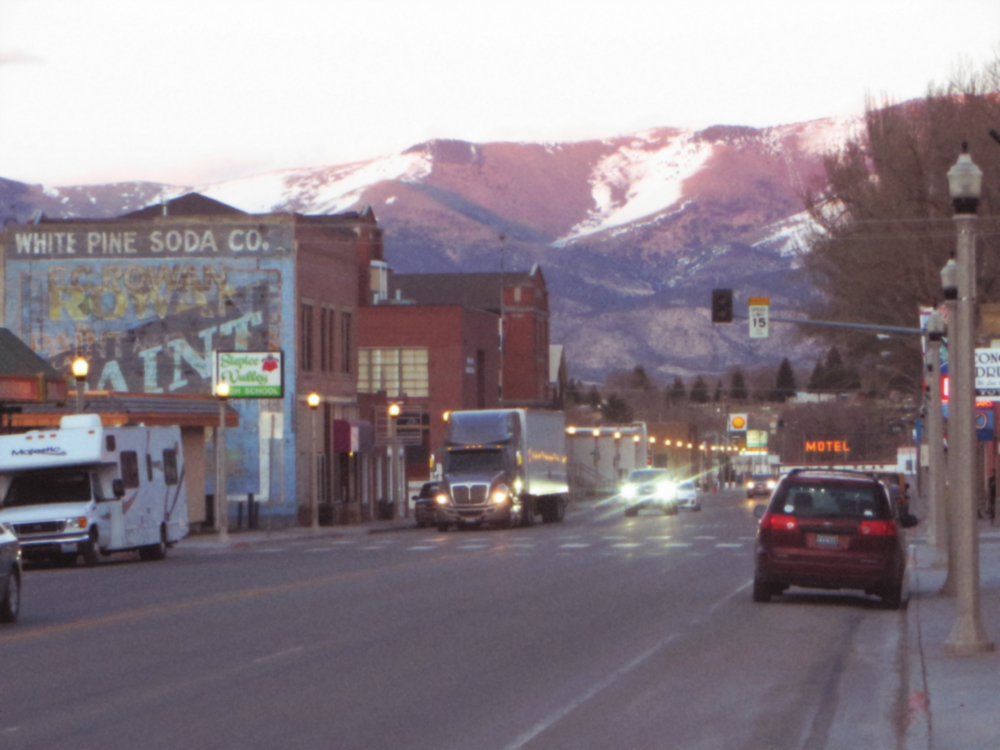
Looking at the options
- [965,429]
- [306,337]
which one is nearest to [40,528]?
[965,429]

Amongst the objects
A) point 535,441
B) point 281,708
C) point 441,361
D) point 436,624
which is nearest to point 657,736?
point 281,708

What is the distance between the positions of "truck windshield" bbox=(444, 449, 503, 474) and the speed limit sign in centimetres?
1349

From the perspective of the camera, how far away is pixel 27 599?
23.2 meters

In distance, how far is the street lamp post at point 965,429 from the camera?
14.7 meters

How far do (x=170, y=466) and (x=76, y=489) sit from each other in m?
4.18

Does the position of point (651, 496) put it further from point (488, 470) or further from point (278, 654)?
point (278, 654)

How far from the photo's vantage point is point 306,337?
5850cm

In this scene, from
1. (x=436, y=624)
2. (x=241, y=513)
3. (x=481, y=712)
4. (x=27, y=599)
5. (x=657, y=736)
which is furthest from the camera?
(x=241, y=513)

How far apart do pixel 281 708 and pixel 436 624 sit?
251 inches

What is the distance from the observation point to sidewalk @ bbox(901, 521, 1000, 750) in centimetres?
1045

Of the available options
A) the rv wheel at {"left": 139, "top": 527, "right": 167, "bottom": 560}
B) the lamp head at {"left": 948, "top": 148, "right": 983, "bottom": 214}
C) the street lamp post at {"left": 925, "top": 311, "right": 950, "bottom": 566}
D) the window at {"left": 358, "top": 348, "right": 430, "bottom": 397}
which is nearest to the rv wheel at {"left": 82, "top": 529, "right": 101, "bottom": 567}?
the rv wheel at {"left": 139, "top": 527, "right": 167, "bottom": 560}

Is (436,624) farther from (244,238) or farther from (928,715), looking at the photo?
(244,238)

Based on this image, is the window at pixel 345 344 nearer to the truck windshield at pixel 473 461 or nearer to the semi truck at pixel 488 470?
the semi truck at pixel 488 470

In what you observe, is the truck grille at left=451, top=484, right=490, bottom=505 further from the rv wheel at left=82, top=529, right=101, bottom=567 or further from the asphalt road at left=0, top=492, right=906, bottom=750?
the asphalt road at left=0, top=492, right=906, bottom=750
